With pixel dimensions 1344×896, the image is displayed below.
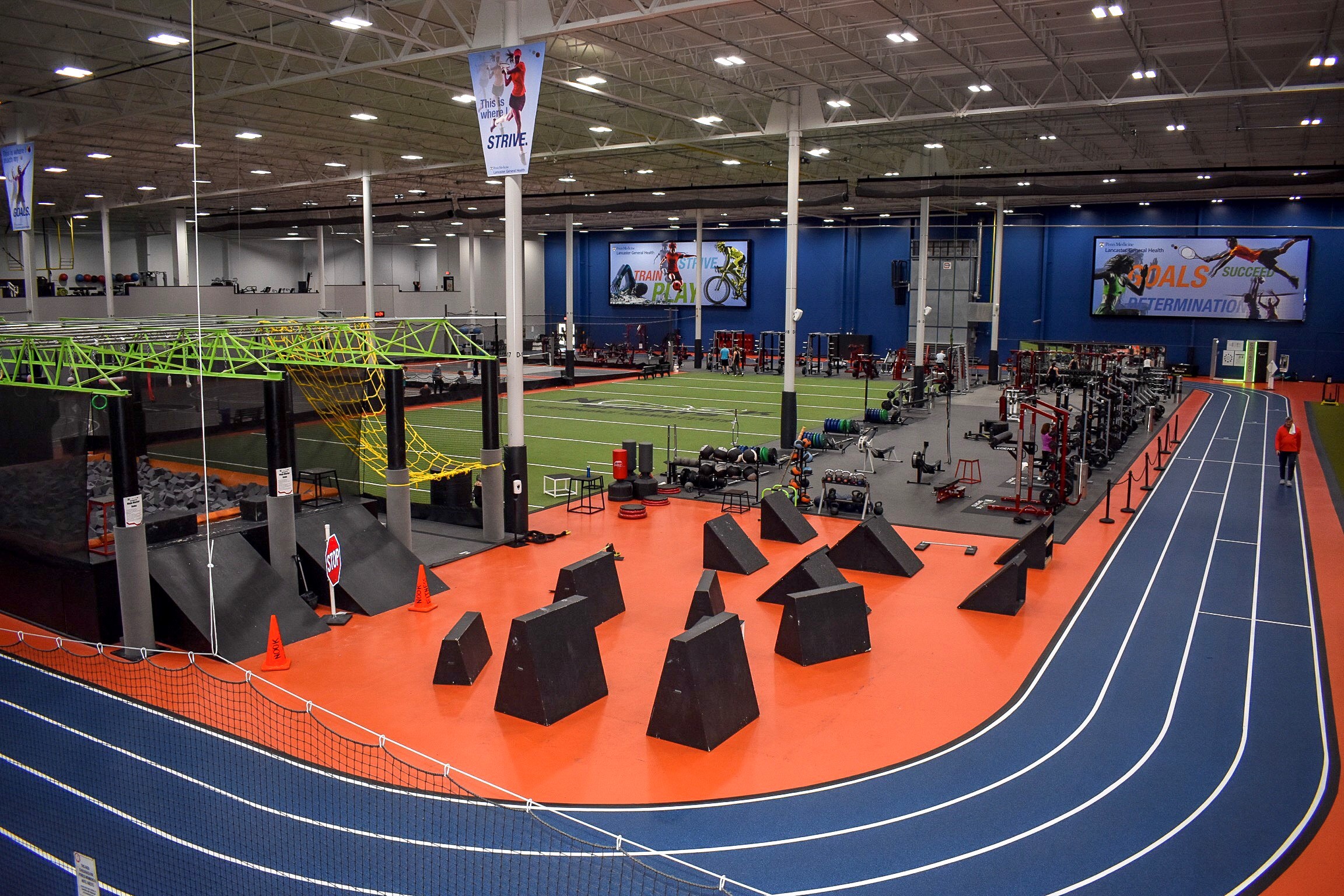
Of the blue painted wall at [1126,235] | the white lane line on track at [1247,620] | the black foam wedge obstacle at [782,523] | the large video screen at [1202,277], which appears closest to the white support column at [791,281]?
the black foam wedge obstacle at [782,523]

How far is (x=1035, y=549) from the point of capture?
45.9ft

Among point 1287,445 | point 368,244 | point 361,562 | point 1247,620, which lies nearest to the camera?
point 1247,620

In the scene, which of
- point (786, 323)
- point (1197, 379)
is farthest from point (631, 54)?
point (1197, 379)

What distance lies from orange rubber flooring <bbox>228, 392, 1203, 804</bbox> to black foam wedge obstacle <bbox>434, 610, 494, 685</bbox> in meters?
0.12

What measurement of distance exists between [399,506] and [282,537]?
5.94ft

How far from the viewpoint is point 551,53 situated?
20.0 m

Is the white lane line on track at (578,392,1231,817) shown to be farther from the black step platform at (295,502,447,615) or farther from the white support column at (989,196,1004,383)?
the white support column at (989,196,1004,383)

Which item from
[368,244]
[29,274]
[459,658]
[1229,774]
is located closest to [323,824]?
[459,658]

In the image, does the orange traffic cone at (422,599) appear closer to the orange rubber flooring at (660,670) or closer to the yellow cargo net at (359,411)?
the orange rubber flooring at (660,670)

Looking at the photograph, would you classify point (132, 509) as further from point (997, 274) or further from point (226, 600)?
point (997, 274)

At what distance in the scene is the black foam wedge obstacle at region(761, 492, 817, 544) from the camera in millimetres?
15820

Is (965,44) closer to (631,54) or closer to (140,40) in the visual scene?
(631,54)

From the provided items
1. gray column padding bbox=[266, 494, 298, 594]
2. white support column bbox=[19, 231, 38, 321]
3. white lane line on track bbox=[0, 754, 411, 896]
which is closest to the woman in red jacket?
gray column padding bbox=[266, 494, 298, 594]

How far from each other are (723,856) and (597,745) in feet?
6.90
